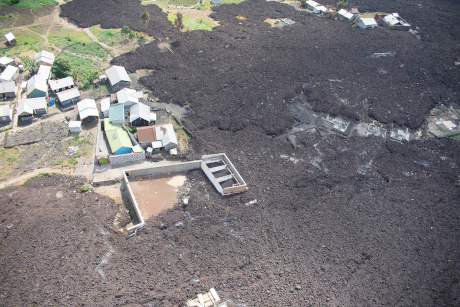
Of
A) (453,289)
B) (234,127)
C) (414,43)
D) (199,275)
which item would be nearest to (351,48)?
(414,43)

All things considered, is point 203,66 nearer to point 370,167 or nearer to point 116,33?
point 116,33

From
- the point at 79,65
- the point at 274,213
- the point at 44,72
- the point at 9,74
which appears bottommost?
the point at 274,213

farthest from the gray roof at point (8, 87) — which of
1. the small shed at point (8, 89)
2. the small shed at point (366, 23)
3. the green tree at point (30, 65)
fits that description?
the small shed at point (366, 23)

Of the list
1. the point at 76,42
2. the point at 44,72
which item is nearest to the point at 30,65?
Answer: the point at 44,72

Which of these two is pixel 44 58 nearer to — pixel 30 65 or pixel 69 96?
pixel 30 65

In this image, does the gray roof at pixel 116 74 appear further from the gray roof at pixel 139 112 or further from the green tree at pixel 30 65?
the green tree at pixel 30 65

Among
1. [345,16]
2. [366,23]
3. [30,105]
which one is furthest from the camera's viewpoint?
[345,16]

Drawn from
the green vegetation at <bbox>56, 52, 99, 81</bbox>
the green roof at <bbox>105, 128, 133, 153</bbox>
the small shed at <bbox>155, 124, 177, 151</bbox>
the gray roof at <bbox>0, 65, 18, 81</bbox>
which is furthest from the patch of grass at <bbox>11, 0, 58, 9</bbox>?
the small shed at <bbox>155, 124, 177, 151</bbox>
